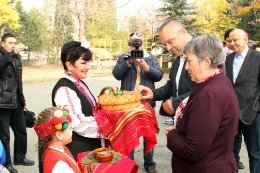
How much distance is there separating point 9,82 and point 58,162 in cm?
292

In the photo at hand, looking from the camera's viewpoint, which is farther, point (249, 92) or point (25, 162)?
point (25, 162)

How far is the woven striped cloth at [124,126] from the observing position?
270 cm

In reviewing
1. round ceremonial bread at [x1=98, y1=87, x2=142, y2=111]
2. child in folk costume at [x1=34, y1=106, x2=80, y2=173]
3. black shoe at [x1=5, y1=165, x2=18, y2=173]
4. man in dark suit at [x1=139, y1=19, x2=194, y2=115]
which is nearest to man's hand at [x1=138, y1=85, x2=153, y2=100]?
man in dark suit at [x1=139, y1=19, x2=194, y2=115]

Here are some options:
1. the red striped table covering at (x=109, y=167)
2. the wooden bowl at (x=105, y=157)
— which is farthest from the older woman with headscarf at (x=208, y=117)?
the wooden bowl at (x=105, y=157)

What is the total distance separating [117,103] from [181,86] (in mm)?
888

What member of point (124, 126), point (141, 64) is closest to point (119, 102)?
point (124, 126)

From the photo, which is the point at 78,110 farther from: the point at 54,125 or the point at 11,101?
the point at 11,101

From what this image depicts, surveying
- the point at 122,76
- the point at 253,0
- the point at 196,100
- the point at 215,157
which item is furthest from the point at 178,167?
the point at 253,0

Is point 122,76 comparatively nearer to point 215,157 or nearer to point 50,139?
point 50,139

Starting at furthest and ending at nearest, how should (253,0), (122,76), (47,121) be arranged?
(253,0), (122,76), (47,121)

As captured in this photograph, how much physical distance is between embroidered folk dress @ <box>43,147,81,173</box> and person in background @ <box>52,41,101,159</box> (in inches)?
16.6

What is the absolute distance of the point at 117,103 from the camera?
276 centimetres

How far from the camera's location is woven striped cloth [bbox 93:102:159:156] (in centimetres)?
270

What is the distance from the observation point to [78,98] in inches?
112
